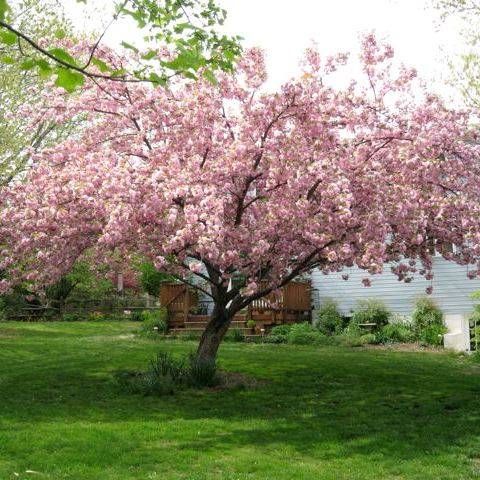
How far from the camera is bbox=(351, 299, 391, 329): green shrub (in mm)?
25250

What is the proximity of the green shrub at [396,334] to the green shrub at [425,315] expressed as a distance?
324 mm

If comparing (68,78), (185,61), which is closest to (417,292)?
(185,61)

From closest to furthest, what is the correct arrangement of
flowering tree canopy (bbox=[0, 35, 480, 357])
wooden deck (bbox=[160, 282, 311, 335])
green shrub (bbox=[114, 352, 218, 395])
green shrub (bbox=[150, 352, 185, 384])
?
flowering tree canopy (bbox=[0, 35, 480, 357])
green shrub (bbox=[114, 352, 218, 395])
green shrub (bbox=[150, 352, 185, 384])
wooden deck (bbox=[160, 282, 311, 335])

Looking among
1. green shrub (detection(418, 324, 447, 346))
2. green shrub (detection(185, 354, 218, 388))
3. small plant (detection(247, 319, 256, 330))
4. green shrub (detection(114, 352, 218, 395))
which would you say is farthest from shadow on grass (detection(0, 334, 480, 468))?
small plant (detection(247, 319, 256, 330))

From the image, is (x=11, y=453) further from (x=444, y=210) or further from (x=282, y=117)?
(x=444, y=210)

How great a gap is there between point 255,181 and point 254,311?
13810 mm

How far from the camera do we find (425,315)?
956 inches

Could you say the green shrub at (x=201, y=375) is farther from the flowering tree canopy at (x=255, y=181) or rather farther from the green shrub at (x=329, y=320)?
the green shrub at (x=329, y=320)

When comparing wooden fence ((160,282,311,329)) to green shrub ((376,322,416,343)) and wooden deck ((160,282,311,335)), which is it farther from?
green shrub ((376,322,416,343))

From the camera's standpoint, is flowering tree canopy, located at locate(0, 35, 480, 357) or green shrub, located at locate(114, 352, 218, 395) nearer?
flowering tree canopy, located at locate(0, 35, 480, 357)

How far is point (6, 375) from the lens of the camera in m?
15.9

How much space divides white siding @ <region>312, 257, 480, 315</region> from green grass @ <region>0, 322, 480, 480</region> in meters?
6.17

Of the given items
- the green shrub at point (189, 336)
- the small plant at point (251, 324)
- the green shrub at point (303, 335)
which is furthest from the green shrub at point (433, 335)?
the green shrub at point (189, 336)

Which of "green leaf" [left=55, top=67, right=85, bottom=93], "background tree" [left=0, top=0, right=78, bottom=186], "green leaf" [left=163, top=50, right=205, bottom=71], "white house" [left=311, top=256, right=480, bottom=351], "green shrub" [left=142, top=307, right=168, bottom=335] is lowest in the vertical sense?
"green shrub" [left=142, top=307, right=168, bottom=335]
